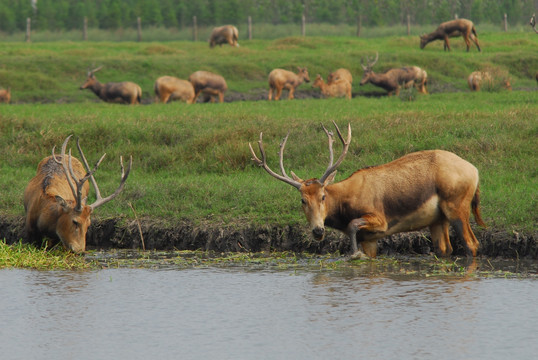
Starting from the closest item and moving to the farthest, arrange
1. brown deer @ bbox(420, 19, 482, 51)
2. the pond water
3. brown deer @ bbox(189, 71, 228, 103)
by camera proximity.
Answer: the pond water < brown deer @ bbox(189, 71, 228, 103) < brown deer @ bbox(420, 19, 482, 51)

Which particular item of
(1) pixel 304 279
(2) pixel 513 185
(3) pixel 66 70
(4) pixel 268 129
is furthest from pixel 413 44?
(1) pixel 304 279

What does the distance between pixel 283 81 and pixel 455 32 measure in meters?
11.6

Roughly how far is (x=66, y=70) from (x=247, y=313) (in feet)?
72.5

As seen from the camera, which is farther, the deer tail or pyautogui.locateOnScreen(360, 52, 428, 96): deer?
pyautogui.locateOnScreen(360, 52, 428, 96): deer

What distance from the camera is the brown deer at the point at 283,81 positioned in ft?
85.9

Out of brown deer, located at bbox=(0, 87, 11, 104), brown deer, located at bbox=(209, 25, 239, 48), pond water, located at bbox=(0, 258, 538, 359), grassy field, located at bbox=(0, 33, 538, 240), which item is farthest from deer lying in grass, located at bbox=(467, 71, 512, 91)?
brown deer, located at bbox=(209, 25, 239, 48)

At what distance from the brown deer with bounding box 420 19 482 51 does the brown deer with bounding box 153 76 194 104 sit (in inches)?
534

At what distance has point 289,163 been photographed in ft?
46.5

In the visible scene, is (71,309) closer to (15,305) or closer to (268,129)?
(15,305)

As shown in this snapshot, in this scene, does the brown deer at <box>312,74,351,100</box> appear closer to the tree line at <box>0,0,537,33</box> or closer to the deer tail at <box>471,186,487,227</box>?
the deer tail at <box>471,186,487,227</box>

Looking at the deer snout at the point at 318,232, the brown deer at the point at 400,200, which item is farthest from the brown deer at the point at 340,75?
the deer snout at the point at 318,232

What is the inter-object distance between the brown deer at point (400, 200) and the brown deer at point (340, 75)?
16.8 metres

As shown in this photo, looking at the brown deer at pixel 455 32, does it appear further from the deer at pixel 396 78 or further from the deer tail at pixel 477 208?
the deer tail at pixel 477 208

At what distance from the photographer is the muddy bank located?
10430mm
